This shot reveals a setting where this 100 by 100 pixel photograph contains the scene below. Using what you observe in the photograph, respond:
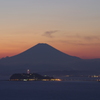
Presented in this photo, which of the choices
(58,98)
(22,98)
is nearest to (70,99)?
(58,98)

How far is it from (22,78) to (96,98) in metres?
60.7

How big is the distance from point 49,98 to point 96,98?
23.0ft

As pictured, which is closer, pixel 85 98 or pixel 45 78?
pixel 85 98

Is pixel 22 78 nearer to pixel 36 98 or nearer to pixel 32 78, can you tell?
pixel 32 78

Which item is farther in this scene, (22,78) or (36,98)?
(22,78)

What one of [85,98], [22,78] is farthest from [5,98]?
[22,78]

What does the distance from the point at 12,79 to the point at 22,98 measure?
63.2 meters

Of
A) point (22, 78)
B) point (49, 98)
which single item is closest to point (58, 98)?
point (49, 98)

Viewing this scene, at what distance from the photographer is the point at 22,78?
124 meters

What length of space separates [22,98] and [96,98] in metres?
11.1

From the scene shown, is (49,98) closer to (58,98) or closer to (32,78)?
(58,98)

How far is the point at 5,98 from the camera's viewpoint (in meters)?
66.1

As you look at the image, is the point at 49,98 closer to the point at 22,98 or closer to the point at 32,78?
the point at 22,98

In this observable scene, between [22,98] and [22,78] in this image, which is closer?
[22,98]
